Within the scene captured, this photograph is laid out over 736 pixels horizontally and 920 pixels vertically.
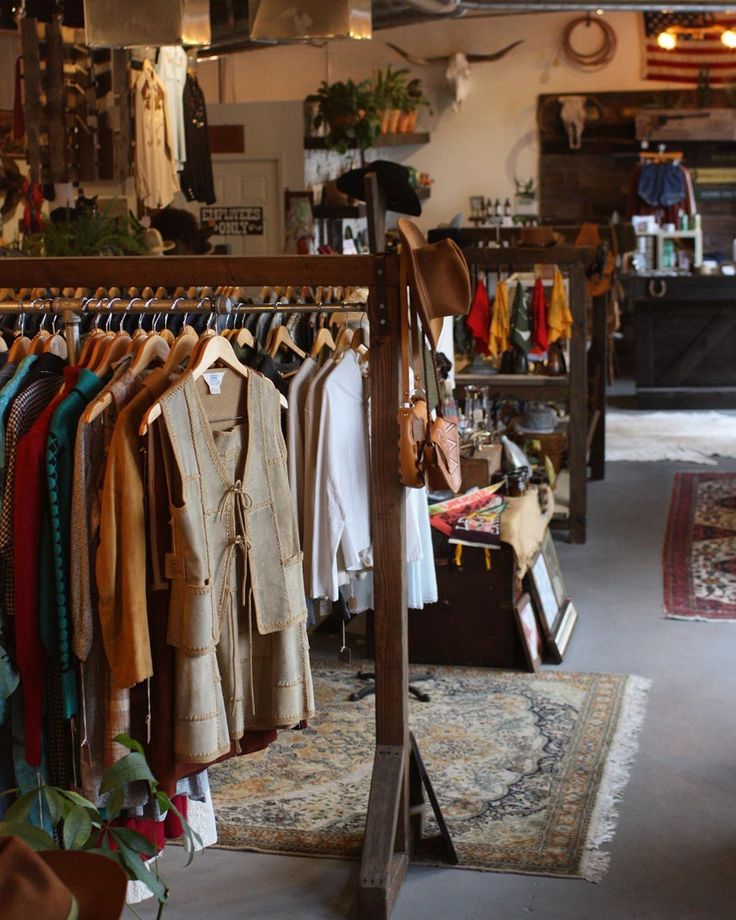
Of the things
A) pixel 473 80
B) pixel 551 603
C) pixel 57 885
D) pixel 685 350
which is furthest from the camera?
pixel 473 80

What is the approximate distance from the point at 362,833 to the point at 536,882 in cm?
55

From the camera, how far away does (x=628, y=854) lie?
11.3 feet

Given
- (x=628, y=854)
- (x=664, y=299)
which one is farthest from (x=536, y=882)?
(x=664, y=299)

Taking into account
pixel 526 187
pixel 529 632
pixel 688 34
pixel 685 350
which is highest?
pixel 688 34

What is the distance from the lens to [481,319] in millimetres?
6828

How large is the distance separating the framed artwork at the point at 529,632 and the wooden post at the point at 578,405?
6.00 ft

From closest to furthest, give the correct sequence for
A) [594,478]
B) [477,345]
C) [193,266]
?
[193,266] → [477,345] → [594,478]

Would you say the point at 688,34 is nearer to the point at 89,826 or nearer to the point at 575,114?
the point at 575,114

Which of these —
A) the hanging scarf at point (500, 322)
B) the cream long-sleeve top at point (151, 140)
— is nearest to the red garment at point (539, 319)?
the hanging scarf at point (500, 322)

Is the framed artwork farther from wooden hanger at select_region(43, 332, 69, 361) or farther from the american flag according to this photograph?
the american flag

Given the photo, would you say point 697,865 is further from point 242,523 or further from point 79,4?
point 79,4

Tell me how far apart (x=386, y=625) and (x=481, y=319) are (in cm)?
390

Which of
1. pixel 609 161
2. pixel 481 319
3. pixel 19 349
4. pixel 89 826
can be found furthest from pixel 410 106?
pixel 89 826

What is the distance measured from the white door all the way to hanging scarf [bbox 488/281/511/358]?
477cm
